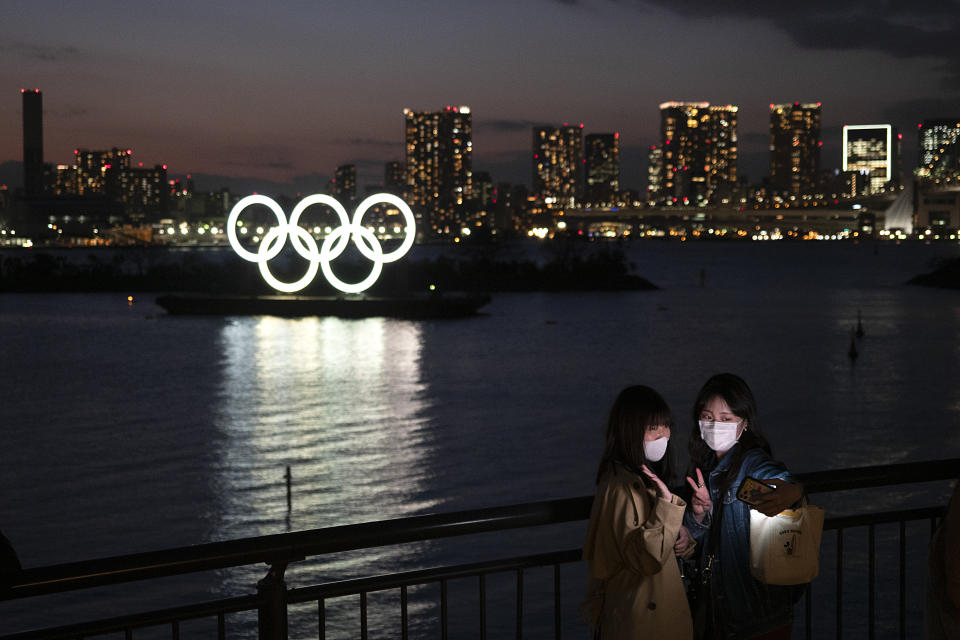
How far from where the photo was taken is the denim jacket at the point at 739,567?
367cm

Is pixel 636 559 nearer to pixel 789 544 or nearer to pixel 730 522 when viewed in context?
pixel 730 522

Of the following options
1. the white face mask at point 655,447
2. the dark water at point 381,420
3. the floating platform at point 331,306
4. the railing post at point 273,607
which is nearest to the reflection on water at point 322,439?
the dark water at point 381,420

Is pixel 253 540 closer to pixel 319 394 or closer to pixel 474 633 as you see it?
pixel 474 633

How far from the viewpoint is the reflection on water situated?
2236cm

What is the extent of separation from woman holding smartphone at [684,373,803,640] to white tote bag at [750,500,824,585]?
88mm

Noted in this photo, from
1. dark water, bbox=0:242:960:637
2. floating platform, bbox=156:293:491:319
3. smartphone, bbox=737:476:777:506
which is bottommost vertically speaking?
dark water, bbox=0:242:960:637

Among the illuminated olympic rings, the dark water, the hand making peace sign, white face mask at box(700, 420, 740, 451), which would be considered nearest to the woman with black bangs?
the hand making peace sign

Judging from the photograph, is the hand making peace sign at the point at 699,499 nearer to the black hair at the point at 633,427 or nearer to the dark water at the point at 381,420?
the black hair at the point at 633,427

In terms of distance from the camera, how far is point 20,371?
47562 millimetres

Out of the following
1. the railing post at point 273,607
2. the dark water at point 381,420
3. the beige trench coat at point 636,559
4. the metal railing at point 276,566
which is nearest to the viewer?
the metal railing at point 276,566

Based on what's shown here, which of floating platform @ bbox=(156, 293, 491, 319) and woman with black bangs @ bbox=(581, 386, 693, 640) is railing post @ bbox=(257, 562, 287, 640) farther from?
floating platform @ bbox=(156, 293, 491, 319)

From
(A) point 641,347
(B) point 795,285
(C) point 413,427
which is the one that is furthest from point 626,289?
(C) point 413,427

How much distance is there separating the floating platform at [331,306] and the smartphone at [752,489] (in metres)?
61.0

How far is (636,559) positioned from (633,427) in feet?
1.44
